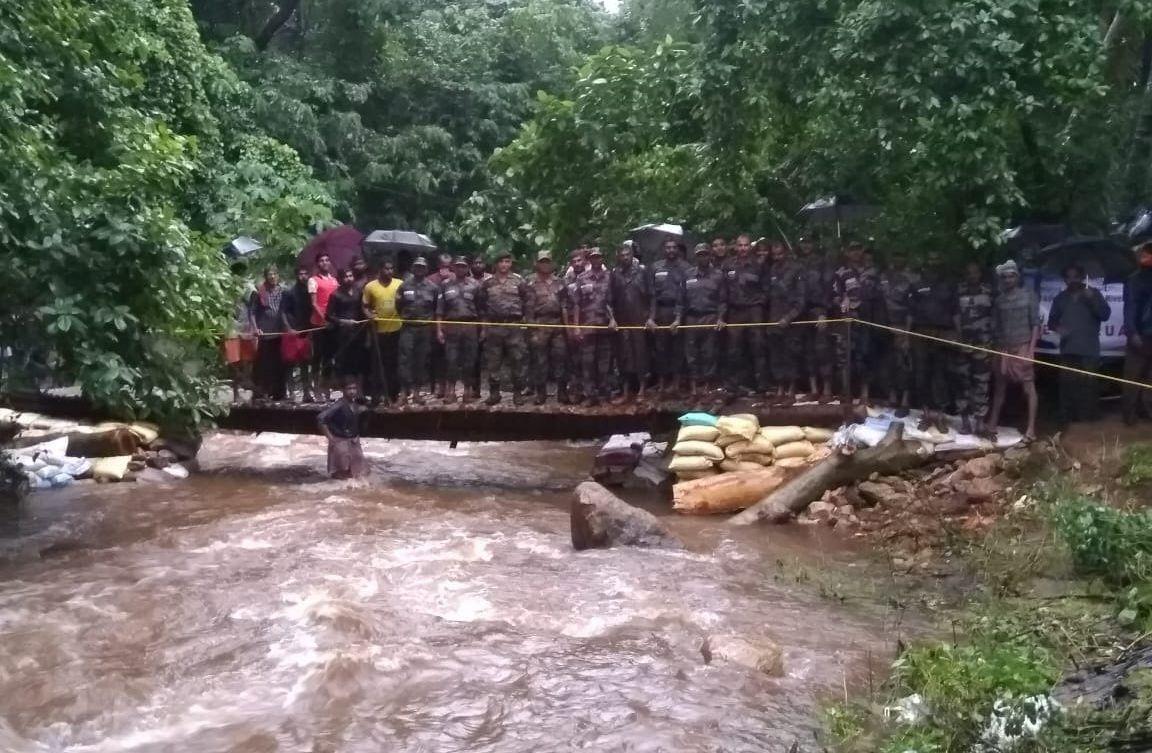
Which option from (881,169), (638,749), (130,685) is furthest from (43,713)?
(881,169)

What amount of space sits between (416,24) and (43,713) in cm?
1740

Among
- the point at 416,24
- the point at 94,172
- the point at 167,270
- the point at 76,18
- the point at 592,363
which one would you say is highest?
the point at 416,24

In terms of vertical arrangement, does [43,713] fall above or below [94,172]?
below

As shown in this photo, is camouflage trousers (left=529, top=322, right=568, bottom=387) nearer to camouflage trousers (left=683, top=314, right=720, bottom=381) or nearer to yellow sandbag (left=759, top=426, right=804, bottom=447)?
camouflage trousers (left=683, top=314, right=720, bottom=381)

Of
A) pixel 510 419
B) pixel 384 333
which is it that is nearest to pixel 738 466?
pixel 510 419

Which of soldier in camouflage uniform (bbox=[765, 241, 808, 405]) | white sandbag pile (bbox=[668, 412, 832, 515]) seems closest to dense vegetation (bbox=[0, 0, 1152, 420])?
soldier in camouflage uniform (bbox=[765, 241, 808, 405])

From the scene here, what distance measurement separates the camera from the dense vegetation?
362 inches

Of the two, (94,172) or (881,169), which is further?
(881,169)

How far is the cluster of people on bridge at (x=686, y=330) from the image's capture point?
10.5m

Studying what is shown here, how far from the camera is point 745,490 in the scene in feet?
35.7

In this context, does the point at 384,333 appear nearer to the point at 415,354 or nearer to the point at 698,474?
the point at 415,354

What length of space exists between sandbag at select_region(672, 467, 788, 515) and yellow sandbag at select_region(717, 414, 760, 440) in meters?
0.38

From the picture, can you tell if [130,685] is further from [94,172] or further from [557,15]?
[557,15]

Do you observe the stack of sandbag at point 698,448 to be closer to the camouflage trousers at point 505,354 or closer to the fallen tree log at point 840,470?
the fallen tree log at point 840,470
